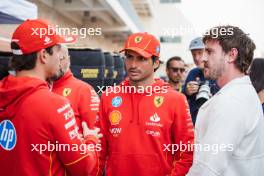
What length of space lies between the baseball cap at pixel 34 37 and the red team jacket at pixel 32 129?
17 centimetres

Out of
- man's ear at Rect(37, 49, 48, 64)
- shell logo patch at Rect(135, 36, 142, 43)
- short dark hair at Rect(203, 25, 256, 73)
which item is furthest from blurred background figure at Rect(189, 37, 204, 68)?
man's ear at Rect(37, 49, 48, 64)

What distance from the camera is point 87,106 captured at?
10.6ft

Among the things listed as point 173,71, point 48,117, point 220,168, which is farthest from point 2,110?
point 173,71

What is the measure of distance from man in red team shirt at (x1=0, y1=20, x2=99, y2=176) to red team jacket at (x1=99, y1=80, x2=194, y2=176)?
0.61 m

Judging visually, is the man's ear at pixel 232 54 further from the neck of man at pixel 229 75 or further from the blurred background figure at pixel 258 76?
the blurred background figure at pixel 258 76

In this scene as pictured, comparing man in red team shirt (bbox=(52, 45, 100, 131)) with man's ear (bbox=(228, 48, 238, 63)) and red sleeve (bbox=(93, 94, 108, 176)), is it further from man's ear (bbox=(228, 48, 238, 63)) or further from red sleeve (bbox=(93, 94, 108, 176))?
man's ear (bbox=(228, 48, 238, 63))

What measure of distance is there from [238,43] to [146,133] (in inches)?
37.3

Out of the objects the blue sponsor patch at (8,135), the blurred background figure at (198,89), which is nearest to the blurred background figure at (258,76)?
the blurred background figure at (198,89)

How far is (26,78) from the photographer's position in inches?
79.3

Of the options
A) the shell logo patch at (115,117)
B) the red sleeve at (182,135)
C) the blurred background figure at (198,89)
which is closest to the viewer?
the red sleeve at (182,135)

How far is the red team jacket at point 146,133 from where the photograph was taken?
267 cm

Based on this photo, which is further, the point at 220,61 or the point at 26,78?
the point at 220,61

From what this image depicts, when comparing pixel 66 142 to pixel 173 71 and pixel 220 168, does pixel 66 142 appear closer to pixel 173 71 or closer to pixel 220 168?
pixel 220 168

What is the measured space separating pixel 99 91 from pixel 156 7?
32660 mm
